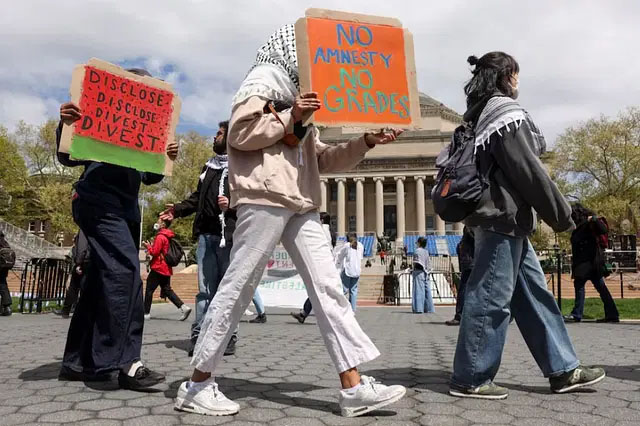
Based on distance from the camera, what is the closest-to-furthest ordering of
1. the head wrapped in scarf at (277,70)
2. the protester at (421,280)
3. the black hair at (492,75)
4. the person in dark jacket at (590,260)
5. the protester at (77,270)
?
the head wrapped in scarf at (277,70) < the black hair at (492,75) < the person in dark jacket at (590,260) < the protester at (77,270) < the protester at (421,280)

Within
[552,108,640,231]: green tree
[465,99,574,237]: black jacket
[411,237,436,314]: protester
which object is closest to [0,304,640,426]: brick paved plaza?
[465,99,574,237]: black jacket

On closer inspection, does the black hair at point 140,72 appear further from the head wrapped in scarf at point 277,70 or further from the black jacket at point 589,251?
the black jacket at point 589,251

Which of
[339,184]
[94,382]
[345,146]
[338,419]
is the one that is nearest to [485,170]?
[345,146]

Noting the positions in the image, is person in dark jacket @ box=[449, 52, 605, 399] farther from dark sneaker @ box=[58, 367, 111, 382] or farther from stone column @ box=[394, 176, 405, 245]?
stone column @ box=[394, 176, 405, 245]

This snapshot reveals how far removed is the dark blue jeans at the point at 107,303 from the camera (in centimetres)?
324

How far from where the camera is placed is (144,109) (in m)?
3.48

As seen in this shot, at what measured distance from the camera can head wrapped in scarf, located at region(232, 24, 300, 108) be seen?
9.09 feet

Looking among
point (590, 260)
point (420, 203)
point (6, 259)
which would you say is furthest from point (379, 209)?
point (6, 259)

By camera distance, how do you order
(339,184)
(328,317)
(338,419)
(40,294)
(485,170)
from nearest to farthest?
(338,419) → (328,317) → (485,170) → (40,294) → (339,184)

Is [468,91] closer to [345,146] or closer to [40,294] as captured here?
[345,146]

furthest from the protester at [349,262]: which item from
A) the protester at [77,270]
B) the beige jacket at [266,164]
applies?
the beige jacket at [266,164]

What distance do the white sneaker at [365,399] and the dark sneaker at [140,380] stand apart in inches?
52.6

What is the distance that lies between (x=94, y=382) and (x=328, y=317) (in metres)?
1.83

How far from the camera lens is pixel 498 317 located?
296cm
